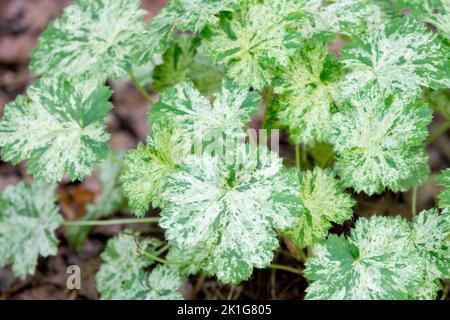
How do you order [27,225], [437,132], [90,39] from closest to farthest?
[90,39]
[27,225]
[437,132]

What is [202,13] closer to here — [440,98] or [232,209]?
[232,209]

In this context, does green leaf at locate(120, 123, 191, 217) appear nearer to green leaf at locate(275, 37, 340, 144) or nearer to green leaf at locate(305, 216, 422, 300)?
green leaf at locate(275, 37, 340, 144)

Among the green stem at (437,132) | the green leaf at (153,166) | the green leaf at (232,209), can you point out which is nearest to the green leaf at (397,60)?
the green leaf at (232,209)

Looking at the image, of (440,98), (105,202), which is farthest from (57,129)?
(440,98)

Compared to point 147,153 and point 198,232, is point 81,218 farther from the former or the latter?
point 198,232

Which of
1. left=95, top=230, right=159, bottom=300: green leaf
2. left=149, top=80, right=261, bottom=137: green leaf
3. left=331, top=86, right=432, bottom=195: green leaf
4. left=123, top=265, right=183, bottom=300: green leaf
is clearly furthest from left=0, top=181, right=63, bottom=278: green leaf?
left=331, top=86, right=432, bottom=195: green leaf
